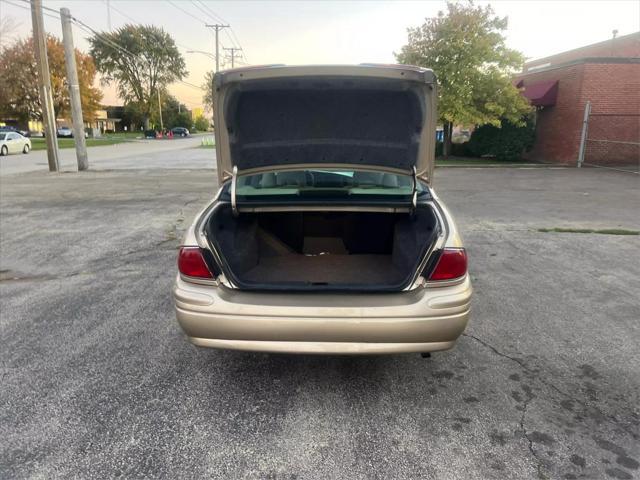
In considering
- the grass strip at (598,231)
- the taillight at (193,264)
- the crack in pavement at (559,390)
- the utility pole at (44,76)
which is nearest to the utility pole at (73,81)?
the utility pole at (44,76)

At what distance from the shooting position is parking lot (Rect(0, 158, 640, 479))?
229 cm

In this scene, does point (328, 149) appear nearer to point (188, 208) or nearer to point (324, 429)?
point (324, 429)

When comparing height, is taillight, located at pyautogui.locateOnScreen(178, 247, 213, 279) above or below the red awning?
below

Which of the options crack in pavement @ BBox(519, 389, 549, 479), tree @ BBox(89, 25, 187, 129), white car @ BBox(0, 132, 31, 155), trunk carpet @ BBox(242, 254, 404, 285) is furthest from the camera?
tree @ BBox(89, 25, 187, 129)

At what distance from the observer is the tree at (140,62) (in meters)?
75.4

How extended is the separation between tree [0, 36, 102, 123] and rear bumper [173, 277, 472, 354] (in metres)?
54.3

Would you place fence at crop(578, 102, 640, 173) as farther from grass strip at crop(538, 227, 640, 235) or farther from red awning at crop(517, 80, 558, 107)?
grass strip at crop(538, 227, 640, 235)

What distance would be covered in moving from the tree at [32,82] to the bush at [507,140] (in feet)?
152

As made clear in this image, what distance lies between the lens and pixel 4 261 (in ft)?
19.2

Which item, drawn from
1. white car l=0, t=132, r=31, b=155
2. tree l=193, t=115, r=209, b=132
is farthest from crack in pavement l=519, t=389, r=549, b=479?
tree l=193, t=115, r=209, b=132

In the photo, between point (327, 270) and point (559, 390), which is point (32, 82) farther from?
point (559, 390)

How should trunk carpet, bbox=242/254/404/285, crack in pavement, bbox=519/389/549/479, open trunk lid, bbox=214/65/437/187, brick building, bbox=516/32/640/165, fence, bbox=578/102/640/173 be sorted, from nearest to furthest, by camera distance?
crack in pavement, bbox=519/389/549/479
open trunk lid, bbox=214/65/437/187
trunk carpet, bbox=242/254/404/285
brick building, bbox=516/32/640/165
fence, bbox=578/102/640/173

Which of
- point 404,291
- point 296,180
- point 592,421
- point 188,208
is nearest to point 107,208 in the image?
point 188,208

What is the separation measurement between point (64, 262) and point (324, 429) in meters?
4.71
